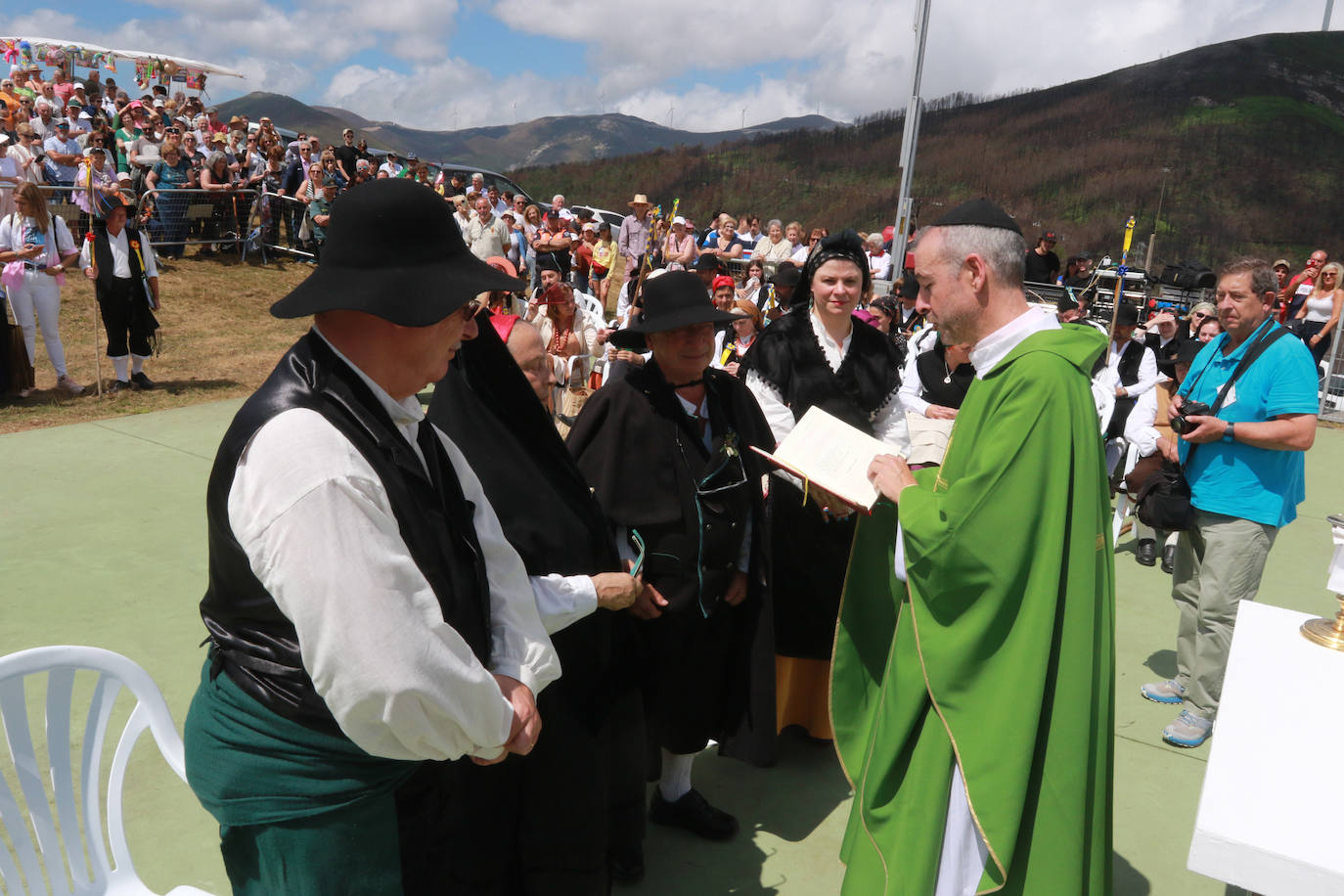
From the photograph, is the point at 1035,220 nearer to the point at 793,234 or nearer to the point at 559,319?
the point at 793,234

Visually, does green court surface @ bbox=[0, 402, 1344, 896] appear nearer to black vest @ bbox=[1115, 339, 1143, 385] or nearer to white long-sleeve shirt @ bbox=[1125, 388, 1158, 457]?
white long-sleeve shirt @ bbox=[1125, 388, 1158, 457]

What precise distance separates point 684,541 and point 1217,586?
2.48 metres

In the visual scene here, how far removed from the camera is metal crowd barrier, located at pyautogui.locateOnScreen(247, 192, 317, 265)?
54.6 ft

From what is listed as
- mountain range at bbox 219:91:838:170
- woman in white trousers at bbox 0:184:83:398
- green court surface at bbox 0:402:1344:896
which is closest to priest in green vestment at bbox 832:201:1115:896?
green court surface at bbox 0:402:1344:896

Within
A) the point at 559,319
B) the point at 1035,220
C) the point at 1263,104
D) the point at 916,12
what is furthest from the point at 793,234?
the point at 1263,104

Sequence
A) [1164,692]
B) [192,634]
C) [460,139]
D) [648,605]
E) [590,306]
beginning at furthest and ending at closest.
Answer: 1. [460,139]
2. [590,306]
3. [192,634]
4. [1164,692]
5. [648,605]

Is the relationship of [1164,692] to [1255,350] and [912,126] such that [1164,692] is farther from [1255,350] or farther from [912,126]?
[912,126]

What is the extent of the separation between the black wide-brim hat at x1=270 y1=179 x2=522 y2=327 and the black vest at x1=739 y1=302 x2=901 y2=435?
7.87 feet

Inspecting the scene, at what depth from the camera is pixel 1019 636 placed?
7.14ft

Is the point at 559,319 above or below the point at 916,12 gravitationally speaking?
below

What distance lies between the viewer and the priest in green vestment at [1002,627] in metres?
2.18

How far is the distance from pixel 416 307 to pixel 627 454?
1.62 metres

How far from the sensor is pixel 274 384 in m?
1.42

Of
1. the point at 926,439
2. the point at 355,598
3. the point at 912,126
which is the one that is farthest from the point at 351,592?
the point at 912,126
